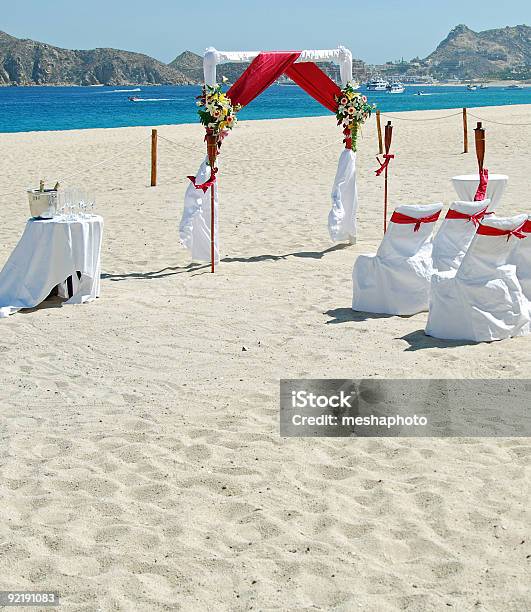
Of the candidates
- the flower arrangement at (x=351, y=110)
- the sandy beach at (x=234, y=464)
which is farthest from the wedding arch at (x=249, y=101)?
the sandy beach at (x=234, y=464)

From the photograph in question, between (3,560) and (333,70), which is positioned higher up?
(333,70)

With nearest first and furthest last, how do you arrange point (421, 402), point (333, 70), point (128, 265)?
1. point (421, 402)
2. point (128, 265)
3. point (333, 70)

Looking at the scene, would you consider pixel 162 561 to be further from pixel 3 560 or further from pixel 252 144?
pixel 252 144

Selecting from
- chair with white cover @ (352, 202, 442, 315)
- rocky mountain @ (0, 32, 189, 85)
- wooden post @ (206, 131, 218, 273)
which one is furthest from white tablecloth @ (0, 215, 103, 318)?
rocky mountain @ (0, 32, 189, 85)

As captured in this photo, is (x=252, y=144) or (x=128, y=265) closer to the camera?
(x=128, y=265)

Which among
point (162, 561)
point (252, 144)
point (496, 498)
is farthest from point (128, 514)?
point (252, 144)

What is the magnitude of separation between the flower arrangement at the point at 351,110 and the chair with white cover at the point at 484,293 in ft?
14.5

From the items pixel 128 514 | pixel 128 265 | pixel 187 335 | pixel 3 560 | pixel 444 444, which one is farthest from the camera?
pixel 128 265

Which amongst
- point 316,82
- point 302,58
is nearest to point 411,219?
point 302,58

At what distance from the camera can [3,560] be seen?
4.14 meters

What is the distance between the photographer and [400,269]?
8.01m

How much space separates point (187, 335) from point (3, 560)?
356 cm

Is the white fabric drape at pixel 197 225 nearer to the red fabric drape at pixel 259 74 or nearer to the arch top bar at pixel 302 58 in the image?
the red fabric drape at pixel 259 74

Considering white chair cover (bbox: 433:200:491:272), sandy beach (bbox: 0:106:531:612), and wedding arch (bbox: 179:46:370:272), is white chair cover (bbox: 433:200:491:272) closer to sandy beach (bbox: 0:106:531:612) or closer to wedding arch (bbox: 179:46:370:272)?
sandy beach (bbox: 0:106:531:612)
